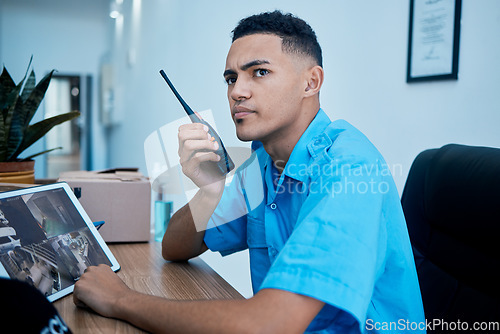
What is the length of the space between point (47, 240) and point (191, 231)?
1.19 feet

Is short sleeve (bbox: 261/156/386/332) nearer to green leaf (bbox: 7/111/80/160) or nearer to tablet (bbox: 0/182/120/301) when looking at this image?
tablet (bbox: 0/182/120/301)

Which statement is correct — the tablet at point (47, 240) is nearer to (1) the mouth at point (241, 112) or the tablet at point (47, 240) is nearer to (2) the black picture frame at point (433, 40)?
(1) the mouth at point (241, 112)

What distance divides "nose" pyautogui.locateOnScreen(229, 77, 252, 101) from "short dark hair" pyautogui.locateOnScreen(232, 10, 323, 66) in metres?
0.13

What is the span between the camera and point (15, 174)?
121cm

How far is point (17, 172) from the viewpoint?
1219 mm

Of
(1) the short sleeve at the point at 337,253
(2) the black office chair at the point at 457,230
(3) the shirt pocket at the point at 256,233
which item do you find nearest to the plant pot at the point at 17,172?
(3) the shirt pocket at the point at 256,233

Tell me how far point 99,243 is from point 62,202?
123mm

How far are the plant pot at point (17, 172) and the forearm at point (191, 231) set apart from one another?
1.54 ft

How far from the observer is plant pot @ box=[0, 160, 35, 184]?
1.19 metres

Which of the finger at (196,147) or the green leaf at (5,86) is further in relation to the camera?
the green leaf at (5,86)

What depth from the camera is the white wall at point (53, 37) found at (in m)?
5.90

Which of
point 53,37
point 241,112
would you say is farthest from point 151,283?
point 53,37

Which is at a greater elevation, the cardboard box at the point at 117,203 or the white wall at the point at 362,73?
the white wall at the point at 362,73

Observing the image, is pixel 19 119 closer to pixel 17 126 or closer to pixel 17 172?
pixel 17 126
